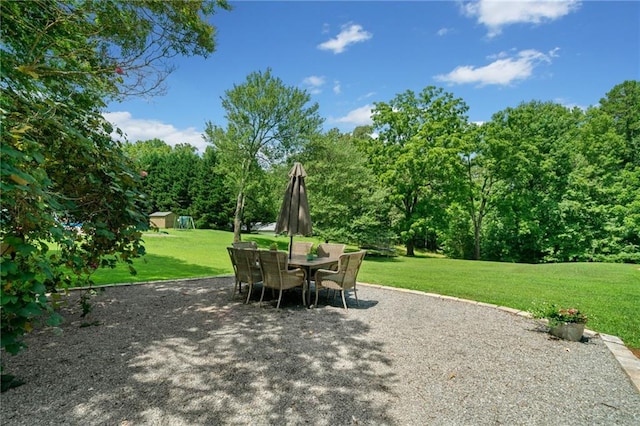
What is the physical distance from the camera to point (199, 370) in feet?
10.2

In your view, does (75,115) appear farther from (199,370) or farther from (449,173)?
(449,173)

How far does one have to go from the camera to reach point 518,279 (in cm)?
1082

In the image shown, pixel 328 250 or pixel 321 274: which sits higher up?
pixel 328 250

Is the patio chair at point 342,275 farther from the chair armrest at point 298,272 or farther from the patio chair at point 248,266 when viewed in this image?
the patio chair at point 248,266

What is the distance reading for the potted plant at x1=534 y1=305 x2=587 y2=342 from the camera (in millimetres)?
4402

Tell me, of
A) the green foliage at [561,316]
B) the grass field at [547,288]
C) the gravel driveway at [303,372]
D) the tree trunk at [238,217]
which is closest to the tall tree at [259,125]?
the tree trunk at [238,217]

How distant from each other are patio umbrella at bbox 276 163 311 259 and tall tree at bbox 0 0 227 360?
2568 mm

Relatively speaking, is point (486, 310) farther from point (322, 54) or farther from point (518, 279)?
point (322, 54)

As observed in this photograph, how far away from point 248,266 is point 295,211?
1.38m

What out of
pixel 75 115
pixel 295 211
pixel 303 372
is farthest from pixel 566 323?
pixel 75 115

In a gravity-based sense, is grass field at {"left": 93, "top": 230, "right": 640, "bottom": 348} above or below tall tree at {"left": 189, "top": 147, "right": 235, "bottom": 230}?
below

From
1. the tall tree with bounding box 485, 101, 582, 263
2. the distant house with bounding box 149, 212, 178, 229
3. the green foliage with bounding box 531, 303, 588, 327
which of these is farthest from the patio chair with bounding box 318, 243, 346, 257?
the distant house with bounding box 149, 212, 178, 229

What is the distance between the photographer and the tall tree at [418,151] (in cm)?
2019

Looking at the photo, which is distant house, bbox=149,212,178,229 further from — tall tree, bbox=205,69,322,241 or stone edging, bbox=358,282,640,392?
stone edging, bbox=358,282,640,392
